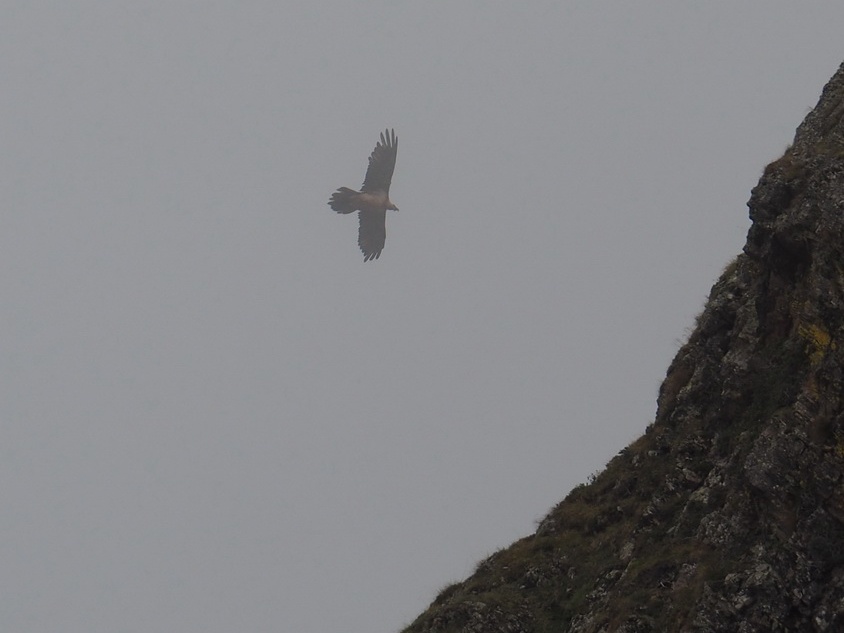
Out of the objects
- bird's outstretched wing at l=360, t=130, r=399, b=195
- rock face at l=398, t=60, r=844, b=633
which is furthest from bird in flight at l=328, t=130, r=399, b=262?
rock face at l=398, t=60, r=844, b=633

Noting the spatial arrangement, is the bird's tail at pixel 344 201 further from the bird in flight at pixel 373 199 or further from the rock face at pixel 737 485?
the rock face at pixel 737 485

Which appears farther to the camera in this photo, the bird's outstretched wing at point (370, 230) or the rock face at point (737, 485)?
the bird's outstretched wing at point (370, 230)

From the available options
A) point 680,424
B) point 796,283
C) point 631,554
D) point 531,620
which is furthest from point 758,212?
point 531,620

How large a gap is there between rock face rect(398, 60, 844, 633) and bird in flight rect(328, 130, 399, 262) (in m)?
26.0

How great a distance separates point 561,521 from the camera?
59.4ft

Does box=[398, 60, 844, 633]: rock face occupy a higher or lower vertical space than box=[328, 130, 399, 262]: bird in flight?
lower

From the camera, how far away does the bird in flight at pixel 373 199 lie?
144 ft

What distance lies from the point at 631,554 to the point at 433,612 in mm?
3292

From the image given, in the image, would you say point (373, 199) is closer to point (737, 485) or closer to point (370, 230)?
point (370, 230)

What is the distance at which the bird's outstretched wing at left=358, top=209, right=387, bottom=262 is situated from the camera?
45.8 m

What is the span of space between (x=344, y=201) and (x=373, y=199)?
1.16 metres

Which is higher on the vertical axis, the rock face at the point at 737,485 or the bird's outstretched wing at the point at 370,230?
the bird's outstretched wing at the point at 370,230

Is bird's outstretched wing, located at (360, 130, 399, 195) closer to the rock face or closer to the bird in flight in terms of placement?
the bird in flight

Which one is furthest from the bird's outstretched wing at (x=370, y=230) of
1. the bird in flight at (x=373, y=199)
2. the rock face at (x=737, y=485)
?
the rock face at (x=737, y=485)
